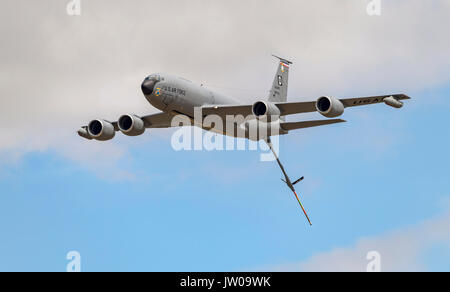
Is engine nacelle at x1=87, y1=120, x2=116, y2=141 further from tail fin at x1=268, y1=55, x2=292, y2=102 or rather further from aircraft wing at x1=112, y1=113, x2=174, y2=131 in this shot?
tail fin at x1=268, y1=55, x2=292, y2=102

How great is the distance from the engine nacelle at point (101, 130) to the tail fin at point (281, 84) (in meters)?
17.0

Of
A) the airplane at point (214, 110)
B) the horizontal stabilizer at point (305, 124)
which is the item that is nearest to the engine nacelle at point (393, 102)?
the airplane at point (214, 110)

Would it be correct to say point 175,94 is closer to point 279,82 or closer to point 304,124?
point 304,124

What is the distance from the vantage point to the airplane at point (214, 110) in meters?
48.0

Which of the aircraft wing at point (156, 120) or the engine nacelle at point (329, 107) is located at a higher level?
the aircraft wing at point (156, 120)

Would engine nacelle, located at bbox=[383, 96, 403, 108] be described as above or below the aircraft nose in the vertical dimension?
below

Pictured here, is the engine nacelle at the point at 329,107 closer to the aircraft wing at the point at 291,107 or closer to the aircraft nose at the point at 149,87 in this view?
the aircraft wing at the point at 291,107

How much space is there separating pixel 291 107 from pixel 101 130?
48.3 feet

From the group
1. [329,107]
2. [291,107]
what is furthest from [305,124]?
[329,107]

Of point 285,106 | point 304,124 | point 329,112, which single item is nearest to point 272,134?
point 304,124

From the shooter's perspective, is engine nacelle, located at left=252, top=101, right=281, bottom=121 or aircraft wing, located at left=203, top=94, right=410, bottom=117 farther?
engine nacelle, located at left=252, top=101, right=281, bottom=121

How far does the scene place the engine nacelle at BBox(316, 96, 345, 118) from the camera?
46.5m

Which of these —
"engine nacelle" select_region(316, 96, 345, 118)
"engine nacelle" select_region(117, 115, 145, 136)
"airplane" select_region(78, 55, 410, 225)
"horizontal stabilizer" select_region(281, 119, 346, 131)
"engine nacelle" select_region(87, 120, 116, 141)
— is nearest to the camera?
"engine nacelle" select_region(316, 96, 345, 118)

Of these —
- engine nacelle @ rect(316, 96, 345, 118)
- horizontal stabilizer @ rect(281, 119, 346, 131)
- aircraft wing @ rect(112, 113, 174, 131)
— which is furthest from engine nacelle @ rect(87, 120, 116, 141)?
engine nacelle @ rect(316, 96, 345, 118)
